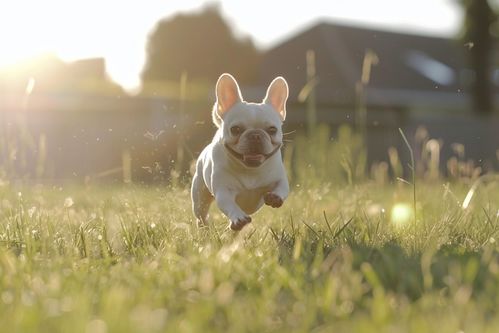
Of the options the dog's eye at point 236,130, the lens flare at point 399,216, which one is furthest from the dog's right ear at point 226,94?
the lens flare at point 399,216

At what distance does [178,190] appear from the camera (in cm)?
482

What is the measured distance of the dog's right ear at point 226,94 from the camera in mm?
4566

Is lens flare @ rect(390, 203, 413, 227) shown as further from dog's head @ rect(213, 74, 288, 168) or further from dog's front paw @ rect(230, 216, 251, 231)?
dog's front paw @ rect(230, 216, 251, 231)

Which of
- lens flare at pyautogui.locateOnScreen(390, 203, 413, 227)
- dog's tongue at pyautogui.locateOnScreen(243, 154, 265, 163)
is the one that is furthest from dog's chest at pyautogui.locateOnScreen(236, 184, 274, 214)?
lens flare at pyautogui.locateOnScreen(390, 203, 413, 227)

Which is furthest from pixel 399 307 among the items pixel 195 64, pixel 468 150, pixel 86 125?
pixel 195 64

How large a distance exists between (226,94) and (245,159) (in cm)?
66

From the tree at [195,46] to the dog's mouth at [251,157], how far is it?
86.9 feet

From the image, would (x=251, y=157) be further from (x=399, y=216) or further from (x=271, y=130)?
(x=399, y=216)

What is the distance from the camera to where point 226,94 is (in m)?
4.62

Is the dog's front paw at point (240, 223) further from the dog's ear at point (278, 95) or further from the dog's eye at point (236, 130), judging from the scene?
the dog's ear at point (278, 95)

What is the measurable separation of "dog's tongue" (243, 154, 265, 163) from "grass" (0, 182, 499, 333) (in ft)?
1.32

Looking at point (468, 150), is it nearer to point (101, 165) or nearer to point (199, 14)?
point (101, 165)

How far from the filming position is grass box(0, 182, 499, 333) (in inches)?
88.1

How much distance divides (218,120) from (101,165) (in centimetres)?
535
